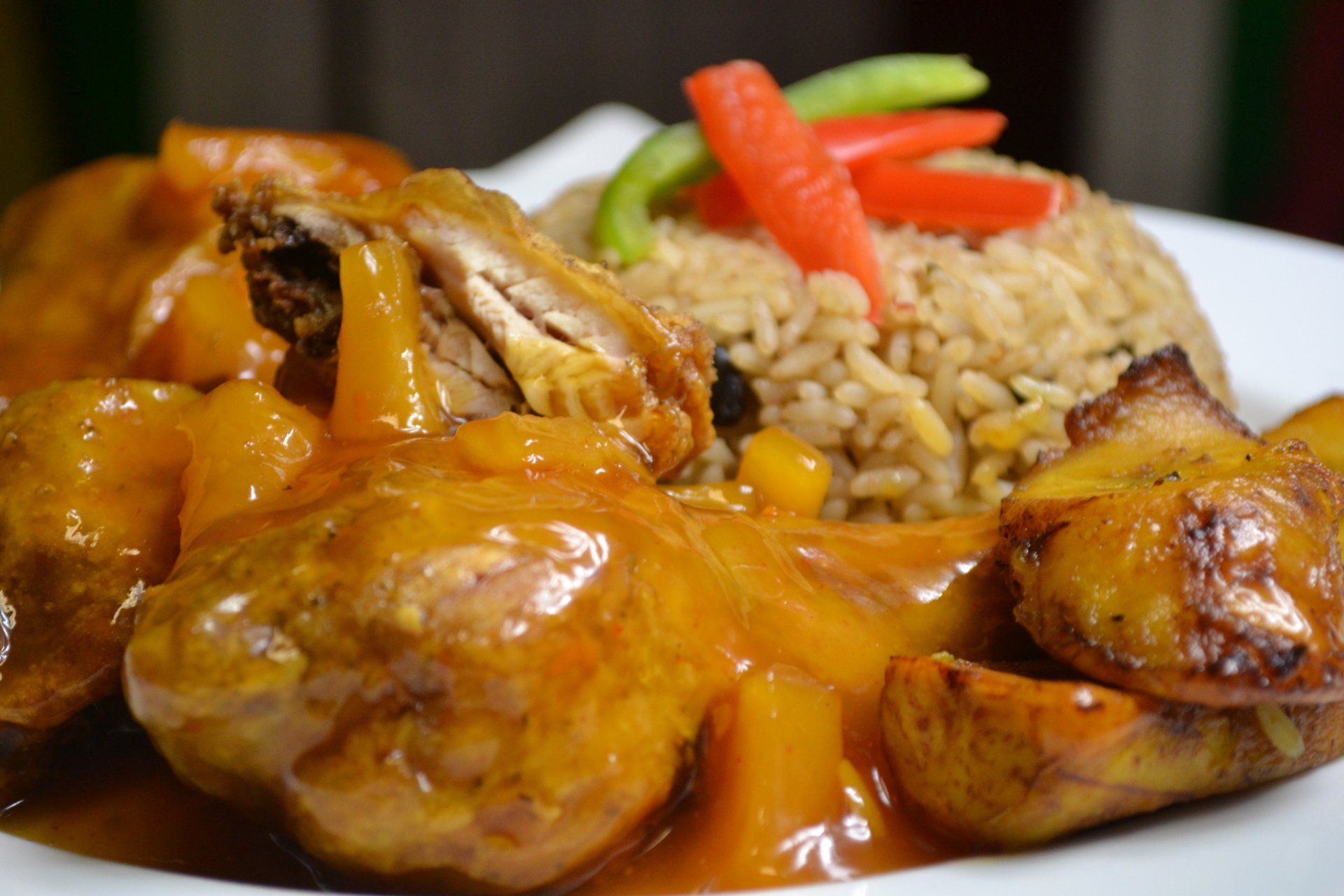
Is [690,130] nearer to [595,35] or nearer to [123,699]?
[123,699]

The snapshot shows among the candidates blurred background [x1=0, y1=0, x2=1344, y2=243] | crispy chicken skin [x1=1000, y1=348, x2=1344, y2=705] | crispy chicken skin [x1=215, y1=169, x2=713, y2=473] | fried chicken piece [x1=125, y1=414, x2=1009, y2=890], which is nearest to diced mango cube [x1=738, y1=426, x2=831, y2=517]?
crispy chicken skin [x1=215, y1=169, x2=713, y2=473]

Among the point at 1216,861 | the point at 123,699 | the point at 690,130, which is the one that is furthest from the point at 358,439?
the point at 690,130

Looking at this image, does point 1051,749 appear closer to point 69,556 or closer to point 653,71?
point 69,556

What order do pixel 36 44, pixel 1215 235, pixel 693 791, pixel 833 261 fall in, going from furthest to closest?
pixel 36 44 → pixel 1215 235 → pixel 833 261 → pixel 693 791

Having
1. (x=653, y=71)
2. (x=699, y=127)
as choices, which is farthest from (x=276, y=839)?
(x=653, y=71)

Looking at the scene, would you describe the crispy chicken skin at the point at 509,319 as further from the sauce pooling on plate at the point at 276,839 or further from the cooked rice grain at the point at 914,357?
the cooked rice grain at the point at 914,357

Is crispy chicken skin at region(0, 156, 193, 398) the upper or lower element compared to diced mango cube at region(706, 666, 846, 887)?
upper

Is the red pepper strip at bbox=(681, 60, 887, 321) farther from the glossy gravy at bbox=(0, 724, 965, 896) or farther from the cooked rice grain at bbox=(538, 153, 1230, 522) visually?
the glossy gravy at bbox=(0, 724, 965, 896)
